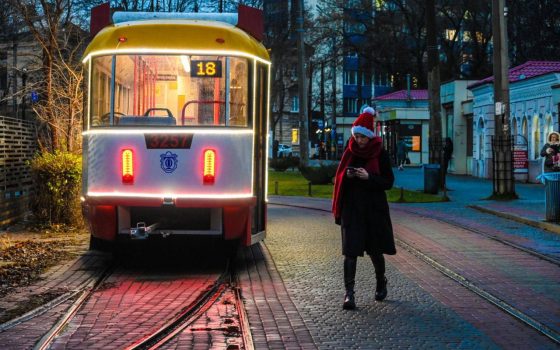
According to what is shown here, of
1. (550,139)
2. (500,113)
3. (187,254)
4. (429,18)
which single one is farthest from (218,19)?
(429,18)

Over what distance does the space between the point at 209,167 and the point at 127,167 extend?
98 cm

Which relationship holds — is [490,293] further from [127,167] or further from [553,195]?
[553,195]

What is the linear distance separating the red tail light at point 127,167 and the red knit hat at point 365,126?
126 inches

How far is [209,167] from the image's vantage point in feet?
35.2

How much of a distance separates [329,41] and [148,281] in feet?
172

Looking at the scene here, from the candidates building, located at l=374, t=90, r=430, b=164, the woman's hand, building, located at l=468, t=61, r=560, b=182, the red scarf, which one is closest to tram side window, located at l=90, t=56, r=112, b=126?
the red scarf

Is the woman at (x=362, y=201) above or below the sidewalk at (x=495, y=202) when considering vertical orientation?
above

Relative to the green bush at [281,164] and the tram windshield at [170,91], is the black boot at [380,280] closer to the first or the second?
the tram windshield at [170,91]

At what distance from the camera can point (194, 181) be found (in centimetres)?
1068

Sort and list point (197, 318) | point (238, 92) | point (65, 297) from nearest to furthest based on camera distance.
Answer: point (197, 318) < point (65, 297) < point (238, 92)

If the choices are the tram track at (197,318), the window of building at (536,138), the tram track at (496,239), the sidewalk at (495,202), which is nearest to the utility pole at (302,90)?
the sidewalk at (495,202)

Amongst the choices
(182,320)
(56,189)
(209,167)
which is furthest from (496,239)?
(182,320)

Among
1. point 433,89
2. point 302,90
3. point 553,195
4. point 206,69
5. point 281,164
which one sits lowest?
point 553,195

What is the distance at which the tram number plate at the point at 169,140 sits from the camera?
421 inches
